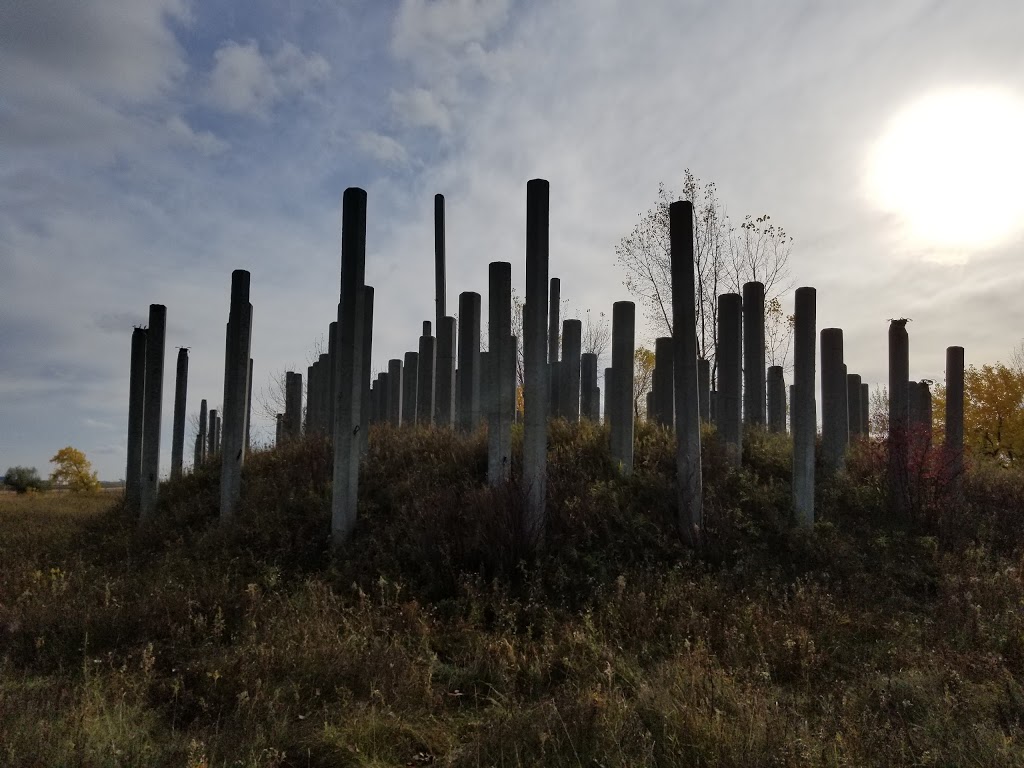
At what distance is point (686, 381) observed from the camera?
1037 cm

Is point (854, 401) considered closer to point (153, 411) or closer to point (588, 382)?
point (588, 382)

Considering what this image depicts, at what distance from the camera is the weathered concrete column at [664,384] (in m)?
16.9

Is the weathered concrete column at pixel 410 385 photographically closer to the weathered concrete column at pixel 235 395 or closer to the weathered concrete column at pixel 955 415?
the weathered concrete column at pixel 235 395

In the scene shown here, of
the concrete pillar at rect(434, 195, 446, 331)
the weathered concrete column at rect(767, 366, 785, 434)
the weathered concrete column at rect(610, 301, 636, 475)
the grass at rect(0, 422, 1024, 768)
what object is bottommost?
the grass at rect(0, 422, 1024, 768)

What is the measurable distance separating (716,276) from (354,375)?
1321 centimetres

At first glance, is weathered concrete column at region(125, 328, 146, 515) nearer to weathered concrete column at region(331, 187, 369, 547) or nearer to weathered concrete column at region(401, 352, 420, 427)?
weathered concrete column at region(401, 352, 420, 427)

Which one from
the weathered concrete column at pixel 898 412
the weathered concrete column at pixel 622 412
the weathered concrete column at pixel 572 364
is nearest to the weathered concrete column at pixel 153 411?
the weathered concrete column at pixel 572 364

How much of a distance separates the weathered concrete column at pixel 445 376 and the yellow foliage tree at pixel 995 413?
21071mm

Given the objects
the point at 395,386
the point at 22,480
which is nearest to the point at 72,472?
the point at 22,480

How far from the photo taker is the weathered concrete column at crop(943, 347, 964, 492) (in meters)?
13.2

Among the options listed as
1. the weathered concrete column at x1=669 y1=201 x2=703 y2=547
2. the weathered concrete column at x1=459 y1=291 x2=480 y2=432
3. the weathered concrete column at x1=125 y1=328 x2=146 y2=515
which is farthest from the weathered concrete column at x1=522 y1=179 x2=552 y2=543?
the weathered concrete column at x1=125 y1=328 x2=146 y2=515

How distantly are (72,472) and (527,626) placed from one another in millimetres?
46778

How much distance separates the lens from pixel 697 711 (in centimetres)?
519

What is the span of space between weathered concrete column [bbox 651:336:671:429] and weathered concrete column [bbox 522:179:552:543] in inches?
287
